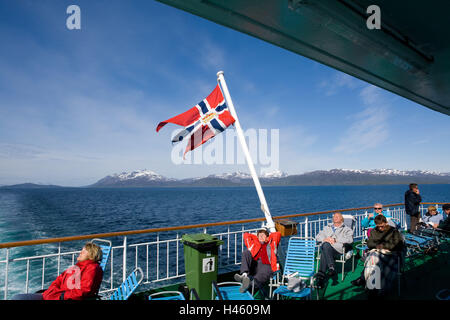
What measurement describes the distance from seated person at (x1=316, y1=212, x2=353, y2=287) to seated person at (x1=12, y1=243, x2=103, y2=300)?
3029 mm

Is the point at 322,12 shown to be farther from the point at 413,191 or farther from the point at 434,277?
the point at 413,191

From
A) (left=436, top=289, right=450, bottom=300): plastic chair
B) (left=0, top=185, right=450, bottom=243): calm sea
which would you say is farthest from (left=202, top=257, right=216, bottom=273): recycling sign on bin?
(left=0, top=185, right=450, bottom=243): calm sea

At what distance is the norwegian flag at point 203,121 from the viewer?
4.67m

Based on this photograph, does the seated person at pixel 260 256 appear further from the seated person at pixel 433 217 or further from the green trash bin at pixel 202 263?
the seated person at pixel 433 217

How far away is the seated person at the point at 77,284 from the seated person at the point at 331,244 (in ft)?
9.94

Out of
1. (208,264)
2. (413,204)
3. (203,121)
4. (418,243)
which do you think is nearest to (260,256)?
(208,264)

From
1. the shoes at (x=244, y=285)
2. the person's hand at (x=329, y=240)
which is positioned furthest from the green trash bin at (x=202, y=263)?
the person's hand at (x=329, y=240)

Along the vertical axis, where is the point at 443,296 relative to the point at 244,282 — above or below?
below

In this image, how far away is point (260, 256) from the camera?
12.5 ft

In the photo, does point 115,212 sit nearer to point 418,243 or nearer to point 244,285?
point 244,285

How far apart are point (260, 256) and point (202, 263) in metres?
0.90

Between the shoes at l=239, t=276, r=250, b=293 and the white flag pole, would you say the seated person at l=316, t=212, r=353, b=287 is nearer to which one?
the white flag pole

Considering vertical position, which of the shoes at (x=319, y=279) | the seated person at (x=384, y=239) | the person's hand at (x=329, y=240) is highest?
the seated person at (x=384, y=239)

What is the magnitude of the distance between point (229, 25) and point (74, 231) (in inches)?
916
